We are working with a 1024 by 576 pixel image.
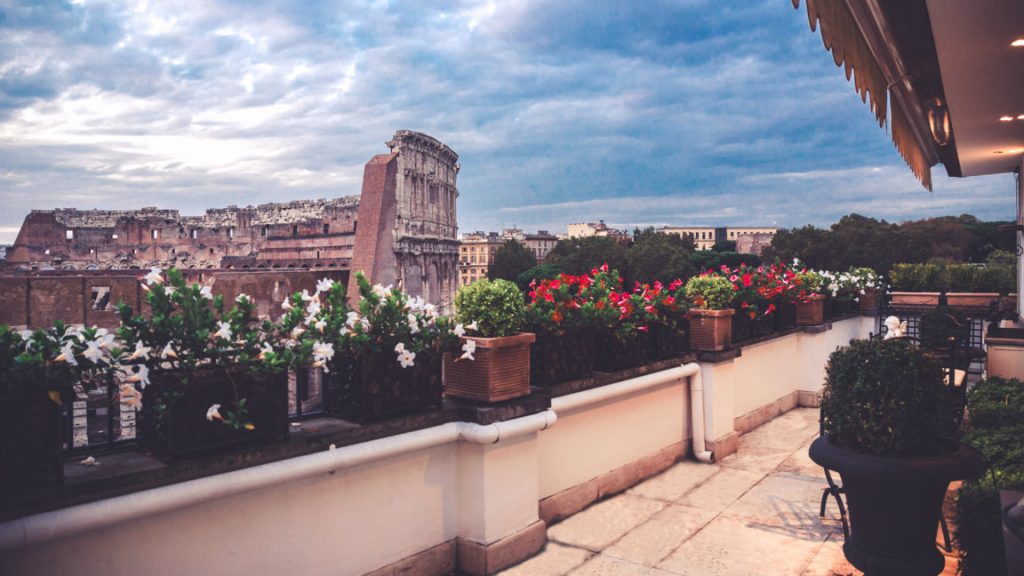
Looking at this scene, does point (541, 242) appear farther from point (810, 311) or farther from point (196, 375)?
point (196, 375)

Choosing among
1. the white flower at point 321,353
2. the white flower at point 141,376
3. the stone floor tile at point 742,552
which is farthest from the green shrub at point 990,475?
the white flower at point 141,376

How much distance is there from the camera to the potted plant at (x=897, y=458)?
9.35 ft

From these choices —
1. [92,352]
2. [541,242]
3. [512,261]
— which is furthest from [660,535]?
[541,242]

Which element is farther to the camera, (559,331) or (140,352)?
(559,331)

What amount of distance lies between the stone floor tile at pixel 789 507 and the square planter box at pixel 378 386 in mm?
2691

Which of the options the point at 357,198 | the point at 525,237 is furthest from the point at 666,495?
the point at 525,237

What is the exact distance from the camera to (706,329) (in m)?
6.30

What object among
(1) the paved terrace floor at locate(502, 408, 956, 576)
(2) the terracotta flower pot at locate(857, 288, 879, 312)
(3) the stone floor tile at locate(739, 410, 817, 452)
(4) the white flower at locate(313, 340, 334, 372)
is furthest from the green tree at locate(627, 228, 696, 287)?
(4) the white flower at locate(313, 340, 334, 372)

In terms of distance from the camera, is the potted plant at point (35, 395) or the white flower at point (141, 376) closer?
the potted plant at point (35, 395)

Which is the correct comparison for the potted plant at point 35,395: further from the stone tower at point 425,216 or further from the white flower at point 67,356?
the stone tower at point 425,216

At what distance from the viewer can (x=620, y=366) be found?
17.3 ft

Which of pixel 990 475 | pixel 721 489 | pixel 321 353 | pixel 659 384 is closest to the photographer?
pixel 321 353

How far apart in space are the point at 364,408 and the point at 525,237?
161 m

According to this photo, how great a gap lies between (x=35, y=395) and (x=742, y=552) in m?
3.91
